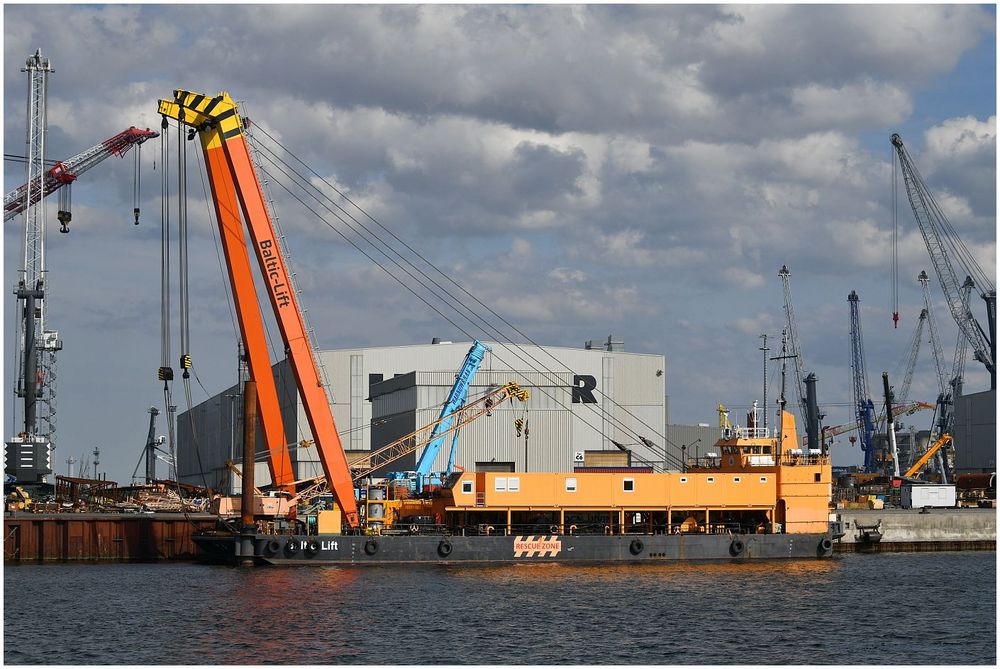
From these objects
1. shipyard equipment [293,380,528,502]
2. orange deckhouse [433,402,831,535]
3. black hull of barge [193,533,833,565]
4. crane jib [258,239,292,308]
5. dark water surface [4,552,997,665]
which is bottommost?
dark water surface [4,552,997,665]

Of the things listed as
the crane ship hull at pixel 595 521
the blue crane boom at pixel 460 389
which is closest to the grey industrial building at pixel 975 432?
the blue crane boom at pixel 460 389

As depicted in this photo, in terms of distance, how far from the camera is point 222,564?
69562 mm

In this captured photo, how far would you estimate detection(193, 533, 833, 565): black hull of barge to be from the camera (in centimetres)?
6656

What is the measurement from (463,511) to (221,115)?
2440cm

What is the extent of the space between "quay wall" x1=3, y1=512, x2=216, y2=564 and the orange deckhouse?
52.3 ft

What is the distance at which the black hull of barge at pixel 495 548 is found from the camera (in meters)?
66.6

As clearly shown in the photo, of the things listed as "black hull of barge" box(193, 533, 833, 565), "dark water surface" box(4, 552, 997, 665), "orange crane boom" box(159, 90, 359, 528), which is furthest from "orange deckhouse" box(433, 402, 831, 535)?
"orange crane boom" box(159, 90, 359, 528)

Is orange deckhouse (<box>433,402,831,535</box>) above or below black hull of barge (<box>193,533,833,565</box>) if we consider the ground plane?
above

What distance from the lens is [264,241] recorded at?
66.4 meters

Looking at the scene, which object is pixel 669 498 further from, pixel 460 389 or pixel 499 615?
pixel 460 389

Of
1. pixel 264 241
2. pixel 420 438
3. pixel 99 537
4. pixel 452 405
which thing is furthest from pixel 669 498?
pixel 420 438

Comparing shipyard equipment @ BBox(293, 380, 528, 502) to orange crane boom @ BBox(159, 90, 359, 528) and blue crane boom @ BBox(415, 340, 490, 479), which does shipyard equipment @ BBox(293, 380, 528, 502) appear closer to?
blue crane boom @ BBox(415, 340, 490, 479)

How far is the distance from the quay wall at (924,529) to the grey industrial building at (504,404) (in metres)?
25.4

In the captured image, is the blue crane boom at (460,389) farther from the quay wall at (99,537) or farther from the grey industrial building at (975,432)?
the grey industrial building at (975,432)
